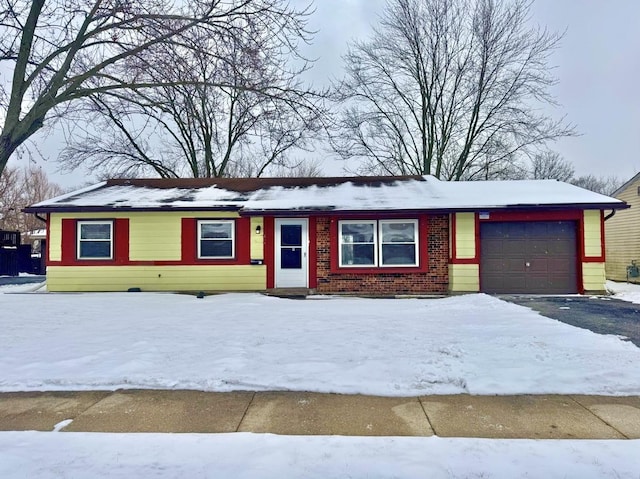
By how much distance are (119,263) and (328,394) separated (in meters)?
10.6

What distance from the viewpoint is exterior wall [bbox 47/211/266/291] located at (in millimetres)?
12625

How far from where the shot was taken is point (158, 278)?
12.7 m

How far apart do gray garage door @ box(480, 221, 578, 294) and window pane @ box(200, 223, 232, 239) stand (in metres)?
7.76

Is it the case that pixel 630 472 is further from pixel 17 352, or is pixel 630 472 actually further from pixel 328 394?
pixel 17 352

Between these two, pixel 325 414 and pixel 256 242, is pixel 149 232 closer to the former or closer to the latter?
pixel 256 242

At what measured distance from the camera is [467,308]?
363 inches


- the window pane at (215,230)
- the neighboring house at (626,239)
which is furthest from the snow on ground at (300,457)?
the neighboring house at (626,239)

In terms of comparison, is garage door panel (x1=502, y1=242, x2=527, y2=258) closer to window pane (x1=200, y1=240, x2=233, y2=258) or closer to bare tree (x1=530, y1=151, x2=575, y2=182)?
window pane (x1=200, y1=240, x2=233, y2=258)

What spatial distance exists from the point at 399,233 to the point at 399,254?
2.10 ft

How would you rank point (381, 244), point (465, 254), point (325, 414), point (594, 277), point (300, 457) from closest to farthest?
point (300, 457)
point (325, 414)
point (594, 277)
point (465, 254)
point (381, 244)

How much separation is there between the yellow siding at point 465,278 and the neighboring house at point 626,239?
8.63 meters

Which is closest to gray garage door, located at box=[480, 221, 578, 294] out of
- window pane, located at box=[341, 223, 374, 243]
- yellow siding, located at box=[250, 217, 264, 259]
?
window pane, located at box=[341, 223, 374, 243]

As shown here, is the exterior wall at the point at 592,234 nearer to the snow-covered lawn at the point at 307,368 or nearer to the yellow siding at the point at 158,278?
the snow-covered lawn at the point at 307,368

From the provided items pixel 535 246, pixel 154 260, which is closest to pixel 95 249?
pixel 154 260
